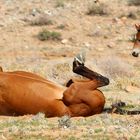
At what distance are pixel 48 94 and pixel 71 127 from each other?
139 cm

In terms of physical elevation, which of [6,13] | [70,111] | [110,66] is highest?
[70,111]

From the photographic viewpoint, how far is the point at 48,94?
9.40 meters

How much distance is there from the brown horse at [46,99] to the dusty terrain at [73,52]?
0.26m

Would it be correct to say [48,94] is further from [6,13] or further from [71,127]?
[6,13]

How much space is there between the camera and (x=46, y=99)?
30.5 ft

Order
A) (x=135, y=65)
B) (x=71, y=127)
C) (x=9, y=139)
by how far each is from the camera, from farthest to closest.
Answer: (x=135, y=65), (x=71, y=127), (x=9, y=139)

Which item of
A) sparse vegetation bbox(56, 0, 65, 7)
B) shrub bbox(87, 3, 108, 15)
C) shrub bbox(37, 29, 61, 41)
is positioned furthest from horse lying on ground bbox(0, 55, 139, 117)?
sparse vegetation bbox(56, 0, 65, 7)

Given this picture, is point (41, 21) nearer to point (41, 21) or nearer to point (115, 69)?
point (41, 21)

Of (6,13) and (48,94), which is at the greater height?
(48,94)

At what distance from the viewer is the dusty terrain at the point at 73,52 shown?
803cm

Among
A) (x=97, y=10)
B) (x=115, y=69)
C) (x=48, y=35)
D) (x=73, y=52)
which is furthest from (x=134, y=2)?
(x=115, y=69)

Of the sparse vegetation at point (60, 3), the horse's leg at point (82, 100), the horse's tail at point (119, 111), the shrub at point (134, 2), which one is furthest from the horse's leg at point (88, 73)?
the shrub at point (134, 2)

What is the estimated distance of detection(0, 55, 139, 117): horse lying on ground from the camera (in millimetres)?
9289

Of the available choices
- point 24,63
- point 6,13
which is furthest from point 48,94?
point 6,13
